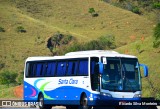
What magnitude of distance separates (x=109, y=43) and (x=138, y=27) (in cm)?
2063

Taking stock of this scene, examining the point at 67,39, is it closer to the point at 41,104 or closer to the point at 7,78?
the point at 7,78

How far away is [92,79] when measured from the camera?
2903 cm

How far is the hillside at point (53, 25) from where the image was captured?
94188mm

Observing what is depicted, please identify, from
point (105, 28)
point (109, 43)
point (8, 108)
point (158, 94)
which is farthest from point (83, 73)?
→ point (105, 28)

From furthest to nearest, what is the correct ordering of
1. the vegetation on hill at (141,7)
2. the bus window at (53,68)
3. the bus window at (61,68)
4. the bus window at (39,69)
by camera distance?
the vegetation on hill at (141,7) → the bus window at (39,69) → the bus window at (53,68) → the bus window at (61,68)

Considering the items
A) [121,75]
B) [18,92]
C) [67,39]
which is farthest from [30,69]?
[67,39]

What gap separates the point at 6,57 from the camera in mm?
89812

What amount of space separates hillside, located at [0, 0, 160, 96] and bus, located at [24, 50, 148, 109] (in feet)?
173

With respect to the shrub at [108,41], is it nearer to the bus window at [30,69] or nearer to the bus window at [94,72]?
the bus window at [30,69]

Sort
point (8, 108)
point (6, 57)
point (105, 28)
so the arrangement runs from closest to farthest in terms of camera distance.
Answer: point (8, 108)
point (6, 57)
point (105, 28)

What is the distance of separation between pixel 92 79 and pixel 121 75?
1.34 meters

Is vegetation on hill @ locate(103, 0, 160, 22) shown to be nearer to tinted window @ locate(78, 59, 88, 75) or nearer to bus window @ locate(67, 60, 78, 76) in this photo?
bus window @ locate(67, 60, 78, 76)

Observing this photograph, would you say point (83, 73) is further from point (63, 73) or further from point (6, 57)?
point (6, 57)

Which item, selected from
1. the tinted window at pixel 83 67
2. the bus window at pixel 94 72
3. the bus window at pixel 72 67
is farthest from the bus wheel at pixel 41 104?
the bus window at pixel 94 72
